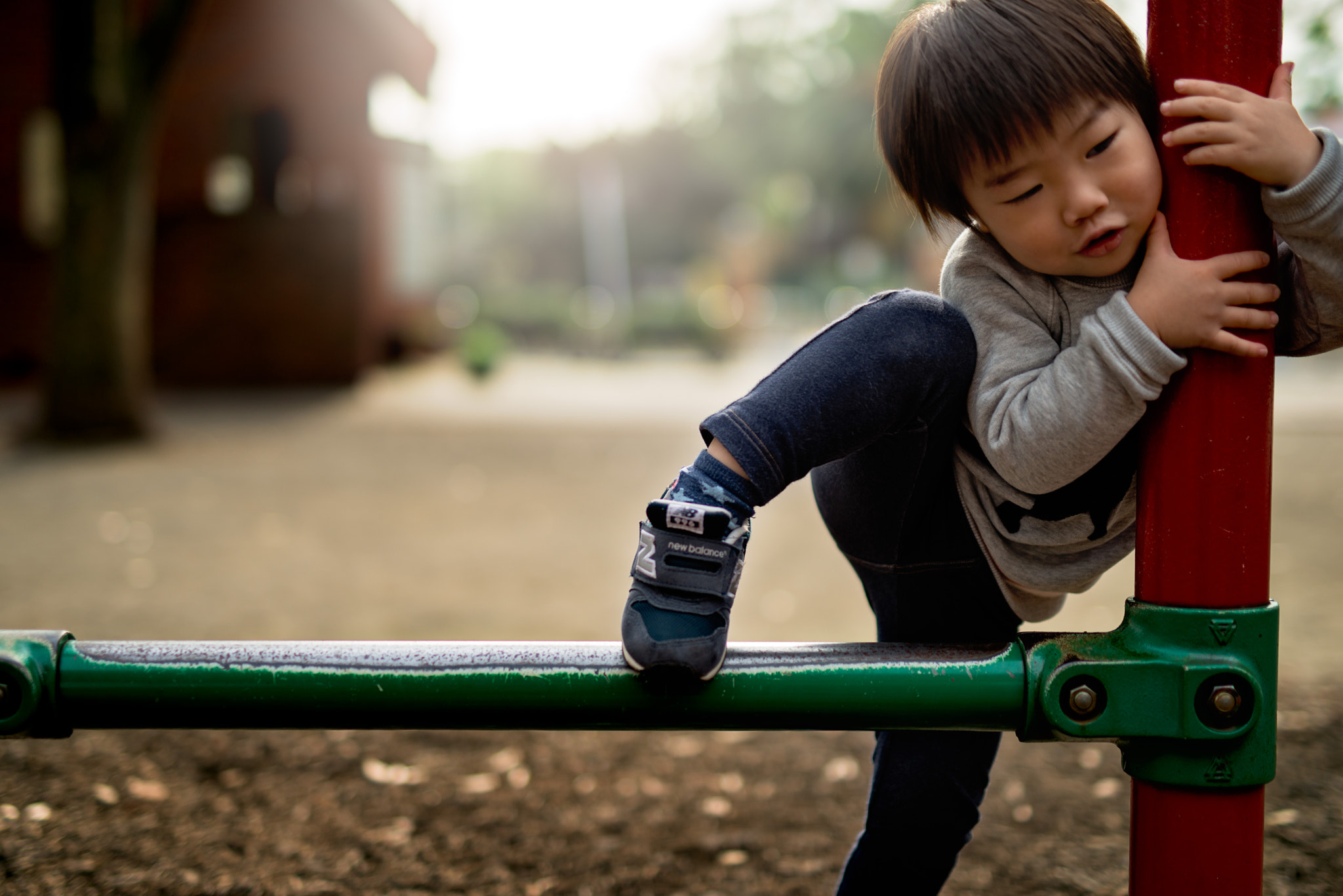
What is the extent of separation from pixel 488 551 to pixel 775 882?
2.79m

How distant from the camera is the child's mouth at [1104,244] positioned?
1120 millimetres

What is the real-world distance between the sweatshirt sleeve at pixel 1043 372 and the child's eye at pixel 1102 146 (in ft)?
0.46

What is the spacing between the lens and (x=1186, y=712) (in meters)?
1.06

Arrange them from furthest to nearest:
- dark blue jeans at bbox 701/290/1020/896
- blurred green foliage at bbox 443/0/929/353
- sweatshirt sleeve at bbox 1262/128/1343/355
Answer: blurred green foliage at bbox 443/0/929/353 < dark blue jeans at bbox 701/290/1020/896 < sweatshirt sleeve at bbox 1262/128/1343/355

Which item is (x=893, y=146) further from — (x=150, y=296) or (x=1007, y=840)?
(x=150, y=296)

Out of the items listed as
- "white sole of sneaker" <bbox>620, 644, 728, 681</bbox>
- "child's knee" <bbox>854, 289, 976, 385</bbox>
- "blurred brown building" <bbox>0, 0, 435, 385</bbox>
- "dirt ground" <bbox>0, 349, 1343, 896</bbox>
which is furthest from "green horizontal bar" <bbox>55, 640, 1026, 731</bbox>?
"blurred brown building" <bbox>0, 0, 435, 385</bbox>

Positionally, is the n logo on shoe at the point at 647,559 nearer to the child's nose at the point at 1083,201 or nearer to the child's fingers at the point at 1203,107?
the child's nose at the point at 1083,201

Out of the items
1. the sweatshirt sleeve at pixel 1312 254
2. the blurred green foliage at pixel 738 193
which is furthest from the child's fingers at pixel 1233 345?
the blurred green foliage at pixel 738 193

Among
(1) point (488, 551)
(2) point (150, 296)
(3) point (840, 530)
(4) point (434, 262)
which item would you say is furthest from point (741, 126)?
(3) point (840, 530)

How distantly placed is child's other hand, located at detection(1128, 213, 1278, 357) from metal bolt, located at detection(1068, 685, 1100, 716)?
329 mm

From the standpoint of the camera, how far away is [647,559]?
1.10 m

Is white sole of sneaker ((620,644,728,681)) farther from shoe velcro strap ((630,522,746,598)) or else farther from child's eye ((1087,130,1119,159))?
child's eye ((1087,130,1119,159))

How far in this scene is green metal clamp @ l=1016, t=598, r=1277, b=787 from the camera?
106cm

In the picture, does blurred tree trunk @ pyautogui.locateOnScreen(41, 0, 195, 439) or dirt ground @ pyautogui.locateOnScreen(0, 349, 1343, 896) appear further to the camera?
blurred tree trunk @ pyautogui.locateOnScreen(41, 0, 195, 439)
